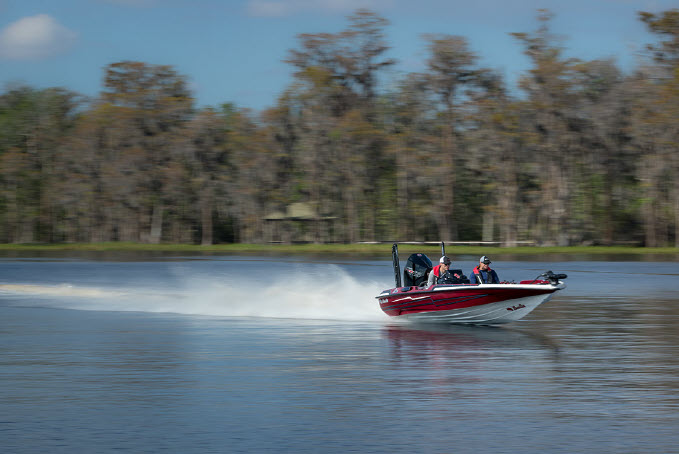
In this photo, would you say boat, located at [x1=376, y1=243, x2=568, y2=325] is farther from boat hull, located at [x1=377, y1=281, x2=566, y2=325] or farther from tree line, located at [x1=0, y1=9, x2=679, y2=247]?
tree line, located at [x1=0, y1=9, x2=679, y2=247]

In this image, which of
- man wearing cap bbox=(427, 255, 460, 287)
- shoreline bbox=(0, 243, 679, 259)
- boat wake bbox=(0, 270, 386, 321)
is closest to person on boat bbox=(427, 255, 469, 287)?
man wearing cap bbox=(427, 255, 460, 287)

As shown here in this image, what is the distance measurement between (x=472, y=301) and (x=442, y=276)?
46.1 inches

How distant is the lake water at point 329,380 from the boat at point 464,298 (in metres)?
0.57

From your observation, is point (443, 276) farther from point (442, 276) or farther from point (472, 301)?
point (472, 301)

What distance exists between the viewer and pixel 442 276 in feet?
83.1

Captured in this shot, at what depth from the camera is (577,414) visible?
543 inches

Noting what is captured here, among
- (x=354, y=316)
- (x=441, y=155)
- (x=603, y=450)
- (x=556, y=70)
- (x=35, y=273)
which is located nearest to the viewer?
(x=603, y=450)

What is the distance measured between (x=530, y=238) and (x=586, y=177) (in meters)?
8.52

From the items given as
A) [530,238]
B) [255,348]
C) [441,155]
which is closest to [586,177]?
[530,238]

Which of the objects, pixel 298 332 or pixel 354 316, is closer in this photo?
pixel 298 332

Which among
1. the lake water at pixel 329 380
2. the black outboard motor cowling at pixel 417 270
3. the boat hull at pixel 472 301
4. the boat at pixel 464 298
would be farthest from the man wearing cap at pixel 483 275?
the black outboard motor cowling at pixel 417 270

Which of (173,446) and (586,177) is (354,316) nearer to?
(173,446)

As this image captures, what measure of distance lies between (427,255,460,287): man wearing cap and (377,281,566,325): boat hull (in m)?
0.32

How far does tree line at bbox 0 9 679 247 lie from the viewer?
8812 cm
